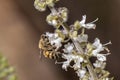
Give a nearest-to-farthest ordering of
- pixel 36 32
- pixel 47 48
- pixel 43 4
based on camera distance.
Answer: pixel 43 4 → pixel 47 48 → pixel 36 32

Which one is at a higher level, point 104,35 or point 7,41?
point 7,41

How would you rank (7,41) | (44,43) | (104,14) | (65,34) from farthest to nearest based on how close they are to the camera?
(7,41) → (104,14) → (44,43) → (65,34)

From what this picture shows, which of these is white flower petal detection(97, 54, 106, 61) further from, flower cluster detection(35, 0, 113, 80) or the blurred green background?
the blurred green background

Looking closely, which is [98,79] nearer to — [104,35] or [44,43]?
[44,43]

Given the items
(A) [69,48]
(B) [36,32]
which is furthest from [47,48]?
(B) [36,32]

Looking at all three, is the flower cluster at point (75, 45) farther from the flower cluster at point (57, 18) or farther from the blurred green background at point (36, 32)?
the blurred green background at point (36, 32)

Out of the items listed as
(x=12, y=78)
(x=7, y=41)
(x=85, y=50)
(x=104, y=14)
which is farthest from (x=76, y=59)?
(x=7, y=41)

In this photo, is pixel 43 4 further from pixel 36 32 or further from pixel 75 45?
pixel 36 32

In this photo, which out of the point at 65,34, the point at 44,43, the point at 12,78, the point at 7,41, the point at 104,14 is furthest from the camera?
the point at 7,41

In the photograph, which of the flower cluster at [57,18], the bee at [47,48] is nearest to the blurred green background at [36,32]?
the bee at [47,48]
